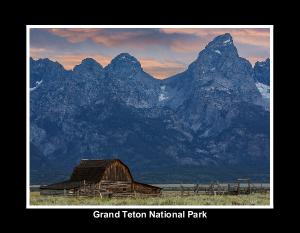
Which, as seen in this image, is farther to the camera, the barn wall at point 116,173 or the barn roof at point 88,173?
the barn wall at point 116,173

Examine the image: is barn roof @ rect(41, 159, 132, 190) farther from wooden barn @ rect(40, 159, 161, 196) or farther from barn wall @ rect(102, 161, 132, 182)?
barn wall @ rect(102, 161, 132, 182)

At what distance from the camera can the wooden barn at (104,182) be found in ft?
291

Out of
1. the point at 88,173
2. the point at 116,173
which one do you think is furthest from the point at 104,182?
the point at 88,173

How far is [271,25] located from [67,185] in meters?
48.3

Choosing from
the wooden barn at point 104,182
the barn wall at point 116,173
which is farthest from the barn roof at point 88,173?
the barn wall at point 116,173

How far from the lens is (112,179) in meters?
94.4

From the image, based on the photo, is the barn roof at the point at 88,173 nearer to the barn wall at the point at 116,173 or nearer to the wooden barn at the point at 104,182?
the wooden barn at the point at 104,182

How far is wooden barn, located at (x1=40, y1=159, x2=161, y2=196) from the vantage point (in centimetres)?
8875

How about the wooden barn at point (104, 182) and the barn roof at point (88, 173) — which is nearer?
the wooden barn at point (104, 182)

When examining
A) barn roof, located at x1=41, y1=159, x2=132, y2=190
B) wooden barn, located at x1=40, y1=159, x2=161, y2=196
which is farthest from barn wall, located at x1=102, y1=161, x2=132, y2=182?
barn roof, located at x1=41, y1=159, x2=132, y2=190

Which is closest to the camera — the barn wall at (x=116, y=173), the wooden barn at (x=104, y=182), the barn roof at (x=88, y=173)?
the wooden barn at (x=104, y=182)

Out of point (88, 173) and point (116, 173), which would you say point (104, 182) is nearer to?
point (116, 173)

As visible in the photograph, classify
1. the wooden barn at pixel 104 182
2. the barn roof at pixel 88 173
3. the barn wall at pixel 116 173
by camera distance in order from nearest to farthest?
the wooden barn at pixel 104 182 → the barn roof at pixel 88 173 → the barn wall at pixel 116 173

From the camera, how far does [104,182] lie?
92750 mm
